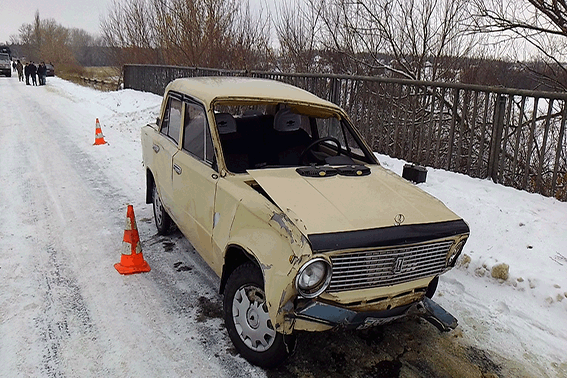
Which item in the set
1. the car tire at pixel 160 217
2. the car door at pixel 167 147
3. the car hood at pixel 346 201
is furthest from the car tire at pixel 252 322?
the car tire at pixel 160 217

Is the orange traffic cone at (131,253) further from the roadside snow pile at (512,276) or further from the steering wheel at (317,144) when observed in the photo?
the roadside snow pile at (512,276)

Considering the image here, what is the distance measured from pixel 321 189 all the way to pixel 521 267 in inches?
103

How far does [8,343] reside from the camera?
10.9 feet

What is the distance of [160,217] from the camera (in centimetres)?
541

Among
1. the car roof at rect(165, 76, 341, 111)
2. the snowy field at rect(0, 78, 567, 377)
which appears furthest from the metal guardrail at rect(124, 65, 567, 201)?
the car roof at rect(165, 76, 341, 111)

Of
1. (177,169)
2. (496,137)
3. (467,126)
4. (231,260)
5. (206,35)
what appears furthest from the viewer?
(206,35)

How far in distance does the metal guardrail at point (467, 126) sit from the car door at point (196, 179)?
13.7 feet

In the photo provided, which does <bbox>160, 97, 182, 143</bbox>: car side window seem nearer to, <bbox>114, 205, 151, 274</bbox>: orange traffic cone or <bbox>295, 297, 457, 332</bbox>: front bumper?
<bbox>114, 205, 151, 274</bbox>: orange traffic cone

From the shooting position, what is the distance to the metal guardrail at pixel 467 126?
5.77m

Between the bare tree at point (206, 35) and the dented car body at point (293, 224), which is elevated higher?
the bare tree at point (206, 35)

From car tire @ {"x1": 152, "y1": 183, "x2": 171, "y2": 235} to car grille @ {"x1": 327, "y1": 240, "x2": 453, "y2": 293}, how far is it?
121 inches

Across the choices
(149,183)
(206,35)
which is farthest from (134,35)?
(149,183)

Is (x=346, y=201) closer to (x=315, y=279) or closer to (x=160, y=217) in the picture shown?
(x=315, y=279)

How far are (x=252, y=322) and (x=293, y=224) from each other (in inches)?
34.1
